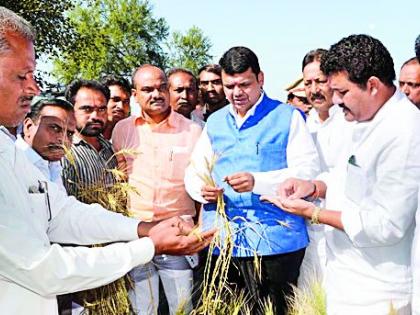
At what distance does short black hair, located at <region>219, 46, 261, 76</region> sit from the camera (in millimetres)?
4102

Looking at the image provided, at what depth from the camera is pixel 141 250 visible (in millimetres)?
2232

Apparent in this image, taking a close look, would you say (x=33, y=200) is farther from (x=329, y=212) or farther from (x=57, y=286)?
(x=329, y=212)

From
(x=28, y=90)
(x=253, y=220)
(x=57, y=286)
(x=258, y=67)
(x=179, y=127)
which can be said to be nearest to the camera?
(x=57, y=286)

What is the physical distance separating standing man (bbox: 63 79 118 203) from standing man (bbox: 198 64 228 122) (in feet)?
4.62

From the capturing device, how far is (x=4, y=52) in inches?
81.7

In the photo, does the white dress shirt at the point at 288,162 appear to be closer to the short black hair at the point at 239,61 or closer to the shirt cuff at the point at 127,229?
the short black hair at the point at 239,61

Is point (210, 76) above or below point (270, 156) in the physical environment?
above

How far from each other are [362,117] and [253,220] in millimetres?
1256

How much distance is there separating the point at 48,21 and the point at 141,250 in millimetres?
17793

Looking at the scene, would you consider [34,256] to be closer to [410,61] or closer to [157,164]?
[157,164]

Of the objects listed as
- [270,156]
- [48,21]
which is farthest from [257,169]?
[48,21]

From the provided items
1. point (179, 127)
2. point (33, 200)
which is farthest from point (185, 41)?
point (33, 200)

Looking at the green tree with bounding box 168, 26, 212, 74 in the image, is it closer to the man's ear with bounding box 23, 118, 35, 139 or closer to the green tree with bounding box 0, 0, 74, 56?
the green tree with bounding box 0, 0, 74, 56

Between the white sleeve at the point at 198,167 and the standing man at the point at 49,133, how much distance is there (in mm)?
834
